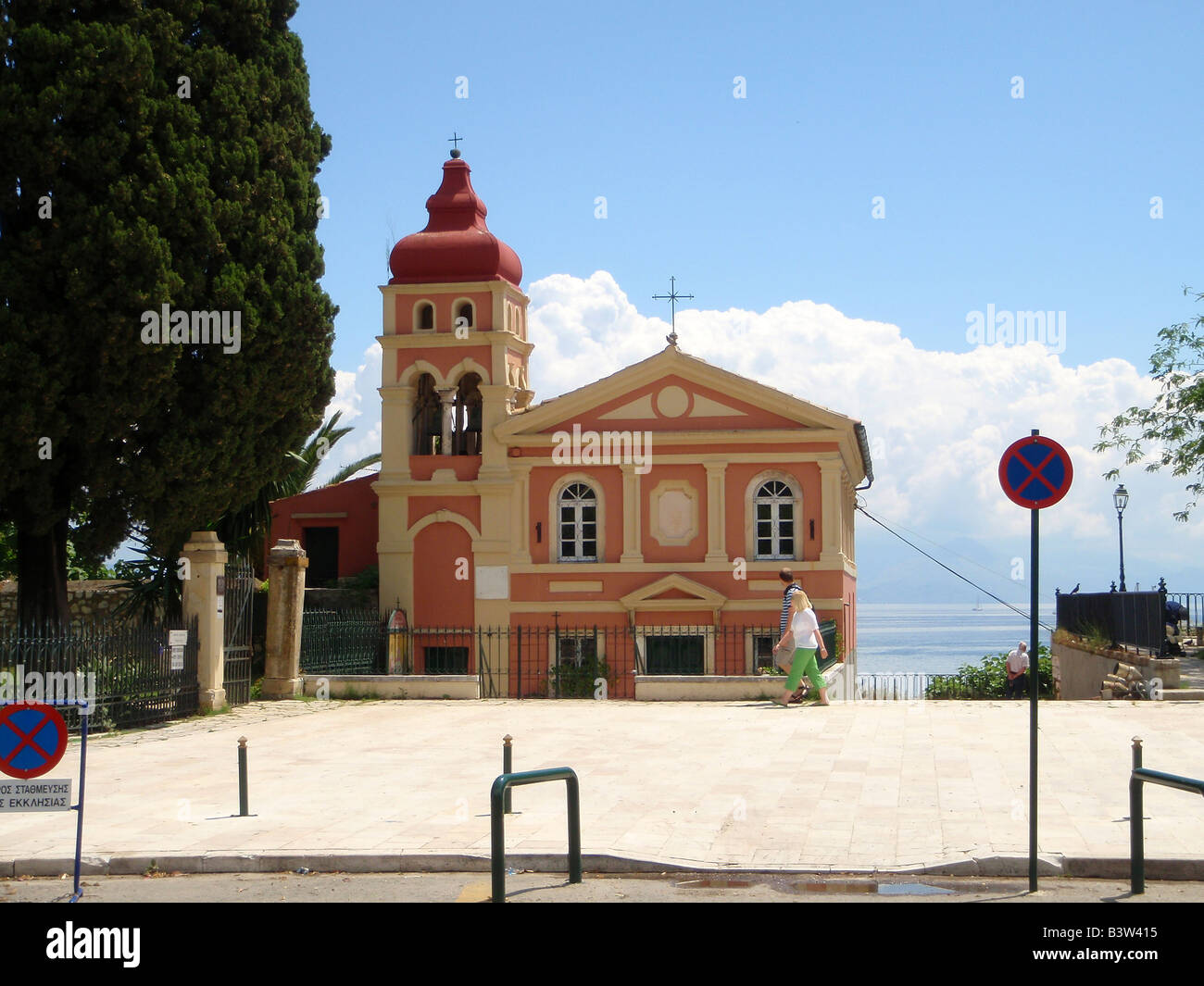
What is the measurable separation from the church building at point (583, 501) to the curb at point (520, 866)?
20.7 m

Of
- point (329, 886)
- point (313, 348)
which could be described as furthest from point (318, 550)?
point (329, 886)

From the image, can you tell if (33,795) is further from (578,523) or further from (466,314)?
(466,314)

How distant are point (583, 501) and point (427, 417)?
4782mm

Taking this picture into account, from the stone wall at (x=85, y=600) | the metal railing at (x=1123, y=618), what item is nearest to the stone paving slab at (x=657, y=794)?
the metal railing at (x=1123, y=618)

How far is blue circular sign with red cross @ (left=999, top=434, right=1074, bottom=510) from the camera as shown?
9344mm

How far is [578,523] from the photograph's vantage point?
32.6 metres

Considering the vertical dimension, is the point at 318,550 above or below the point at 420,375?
below

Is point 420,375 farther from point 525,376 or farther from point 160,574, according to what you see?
point 160,574

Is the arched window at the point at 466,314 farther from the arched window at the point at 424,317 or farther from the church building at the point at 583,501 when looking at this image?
A: the arched window at the point at 424,317

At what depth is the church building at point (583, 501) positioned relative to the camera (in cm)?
3159

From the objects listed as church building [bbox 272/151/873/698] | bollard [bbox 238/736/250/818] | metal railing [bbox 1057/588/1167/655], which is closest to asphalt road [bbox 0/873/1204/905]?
bollard [bbox 238/736/250/818]
